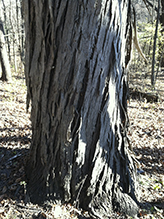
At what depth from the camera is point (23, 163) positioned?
2.99 meters

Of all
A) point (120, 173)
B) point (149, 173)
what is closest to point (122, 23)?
point (120, 173)

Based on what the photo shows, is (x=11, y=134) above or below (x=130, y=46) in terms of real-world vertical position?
below

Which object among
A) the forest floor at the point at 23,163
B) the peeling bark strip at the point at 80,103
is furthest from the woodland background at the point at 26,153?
the peeling bark strip at the point at 80,103

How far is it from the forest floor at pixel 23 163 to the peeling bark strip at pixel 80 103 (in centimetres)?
16

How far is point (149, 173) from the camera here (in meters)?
3.25

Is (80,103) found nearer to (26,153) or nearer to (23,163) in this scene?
(23,163)

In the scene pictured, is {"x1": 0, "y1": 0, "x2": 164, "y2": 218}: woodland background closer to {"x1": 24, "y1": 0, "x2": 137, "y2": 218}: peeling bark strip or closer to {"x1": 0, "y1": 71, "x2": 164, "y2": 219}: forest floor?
{"x1": 0, "y1": 71, "x2": 164, "y2": 219}: forest floor

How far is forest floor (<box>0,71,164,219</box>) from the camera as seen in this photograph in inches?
90.5

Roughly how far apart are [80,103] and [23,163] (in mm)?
1577

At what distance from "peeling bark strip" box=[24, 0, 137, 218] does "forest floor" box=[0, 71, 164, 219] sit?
0.53 ft

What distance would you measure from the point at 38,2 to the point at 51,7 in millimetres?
156

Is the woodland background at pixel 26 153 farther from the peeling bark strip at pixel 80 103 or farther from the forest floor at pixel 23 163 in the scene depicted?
the peeling bark strip at pixel 80 103

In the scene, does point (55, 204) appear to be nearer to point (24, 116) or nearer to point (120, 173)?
point (120, 173)

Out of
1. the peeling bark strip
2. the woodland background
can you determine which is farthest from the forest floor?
the peeling bark strip
